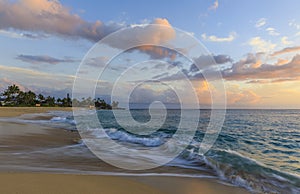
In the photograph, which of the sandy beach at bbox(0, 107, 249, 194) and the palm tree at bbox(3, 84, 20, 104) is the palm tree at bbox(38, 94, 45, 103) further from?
the sandy beach at bbox(0, 107, 249, 194)

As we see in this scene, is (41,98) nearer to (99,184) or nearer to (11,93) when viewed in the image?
(11,93)

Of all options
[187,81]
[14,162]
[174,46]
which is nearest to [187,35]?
[174,46]

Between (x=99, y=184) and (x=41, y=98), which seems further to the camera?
(x=41, y=98)

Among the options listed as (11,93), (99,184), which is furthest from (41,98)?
(99,184)

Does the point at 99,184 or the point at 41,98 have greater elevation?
the point at 41,98

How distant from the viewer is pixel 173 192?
489 cm

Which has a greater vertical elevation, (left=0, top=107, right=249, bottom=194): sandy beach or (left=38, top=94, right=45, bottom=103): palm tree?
(left=38, top=94, right=45, bottom=103): palm tree

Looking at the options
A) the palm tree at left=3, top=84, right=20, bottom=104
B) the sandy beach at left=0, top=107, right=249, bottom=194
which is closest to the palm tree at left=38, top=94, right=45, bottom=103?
the palm tree at left=3, top=84, right=20, bottom=104

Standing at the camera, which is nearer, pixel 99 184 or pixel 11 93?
pixel 99 184

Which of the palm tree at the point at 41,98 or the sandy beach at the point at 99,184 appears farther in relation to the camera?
the palm tree at the point at 41,98

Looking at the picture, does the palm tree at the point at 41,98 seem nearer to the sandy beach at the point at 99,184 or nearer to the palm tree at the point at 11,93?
the palm tree at the point at 11,93

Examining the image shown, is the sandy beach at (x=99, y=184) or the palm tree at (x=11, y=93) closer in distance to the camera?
the sandy beach at (x=99, y=184)

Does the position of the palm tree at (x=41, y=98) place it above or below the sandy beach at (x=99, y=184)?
above

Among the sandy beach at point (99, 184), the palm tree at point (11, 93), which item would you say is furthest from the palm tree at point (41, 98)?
the sandy beach at point (99, 184)
